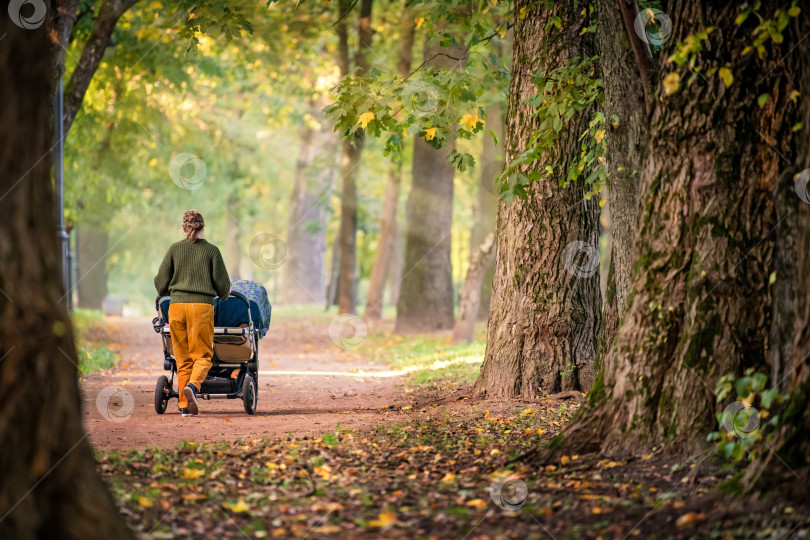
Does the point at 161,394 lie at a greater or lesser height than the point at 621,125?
lesser

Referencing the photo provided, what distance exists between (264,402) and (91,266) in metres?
22.6

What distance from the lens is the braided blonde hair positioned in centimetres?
855

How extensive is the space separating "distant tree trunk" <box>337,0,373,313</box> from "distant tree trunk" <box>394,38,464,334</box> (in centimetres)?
157

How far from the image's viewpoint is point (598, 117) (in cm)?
761

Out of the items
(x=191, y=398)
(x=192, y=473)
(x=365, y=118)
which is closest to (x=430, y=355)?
(x=365, y=118)

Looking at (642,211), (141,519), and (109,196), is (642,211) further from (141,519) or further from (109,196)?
(109,196)

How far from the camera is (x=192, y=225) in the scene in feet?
28.1

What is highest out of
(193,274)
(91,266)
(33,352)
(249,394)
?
(91,266)

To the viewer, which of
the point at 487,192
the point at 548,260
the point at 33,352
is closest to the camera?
the point at 33,352

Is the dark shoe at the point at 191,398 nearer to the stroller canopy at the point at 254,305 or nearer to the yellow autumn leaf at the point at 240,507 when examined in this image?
the stroller canopy at the point at 254,305

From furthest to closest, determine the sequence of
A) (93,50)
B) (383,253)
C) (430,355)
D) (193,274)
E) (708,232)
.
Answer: (383,253) → (430,355) → (93,50) → (193,274) → (708,232)

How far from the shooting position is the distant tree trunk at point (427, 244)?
2069 cm

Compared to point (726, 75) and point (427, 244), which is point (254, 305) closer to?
point (726, 75)

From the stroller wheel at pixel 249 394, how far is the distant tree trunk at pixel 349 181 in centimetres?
1179
